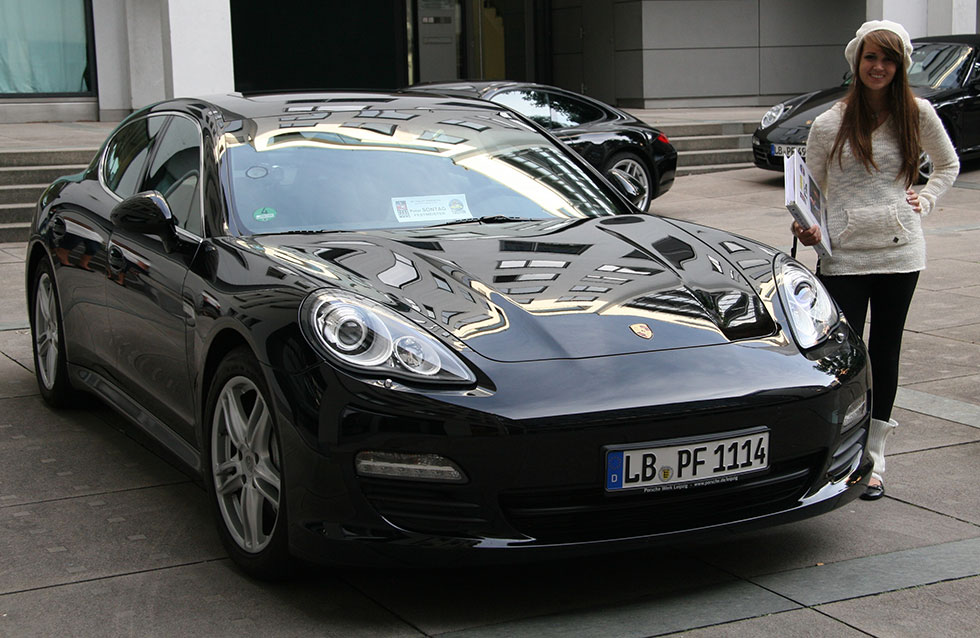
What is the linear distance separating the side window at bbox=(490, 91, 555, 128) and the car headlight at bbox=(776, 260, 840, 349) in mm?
9685

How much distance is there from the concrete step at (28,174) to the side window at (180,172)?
878 cm

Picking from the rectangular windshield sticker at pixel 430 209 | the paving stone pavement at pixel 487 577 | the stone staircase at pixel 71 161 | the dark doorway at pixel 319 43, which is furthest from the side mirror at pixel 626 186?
the dark doorway at pixel 319 43

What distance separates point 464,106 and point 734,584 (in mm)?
2444

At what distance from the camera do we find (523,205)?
5016 millimetres

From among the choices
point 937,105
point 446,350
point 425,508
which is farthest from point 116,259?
point 937,105

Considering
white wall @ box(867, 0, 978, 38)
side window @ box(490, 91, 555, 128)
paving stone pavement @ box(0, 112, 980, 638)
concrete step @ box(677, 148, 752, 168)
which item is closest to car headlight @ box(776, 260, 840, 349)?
paving stone pavement @ box(0, 112, 980, 638)

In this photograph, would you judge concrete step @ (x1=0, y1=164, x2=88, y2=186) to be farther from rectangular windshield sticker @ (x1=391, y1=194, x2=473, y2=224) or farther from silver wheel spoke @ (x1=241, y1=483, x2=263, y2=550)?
silver wheel spoke @ (x1=241, y1=483, x2=263, y2=550)

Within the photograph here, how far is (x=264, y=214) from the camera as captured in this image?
4.63 metres

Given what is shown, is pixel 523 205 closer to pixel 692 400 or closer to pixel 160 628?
pixel 692 400

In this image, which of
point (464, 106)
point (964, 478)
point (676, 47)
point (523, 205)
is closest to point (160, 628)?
point (523, 205)

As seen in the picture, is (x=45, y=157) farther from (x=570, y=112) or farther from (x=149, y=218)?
(x=149, y=218)

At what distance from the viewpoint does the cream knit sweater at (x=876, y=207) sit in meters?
4.77

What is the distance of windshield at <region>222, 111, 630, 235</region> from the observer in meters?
4.69

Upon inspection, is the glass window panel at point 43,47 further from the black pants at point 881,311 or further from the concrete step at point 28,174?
the black pants at point 881,311
